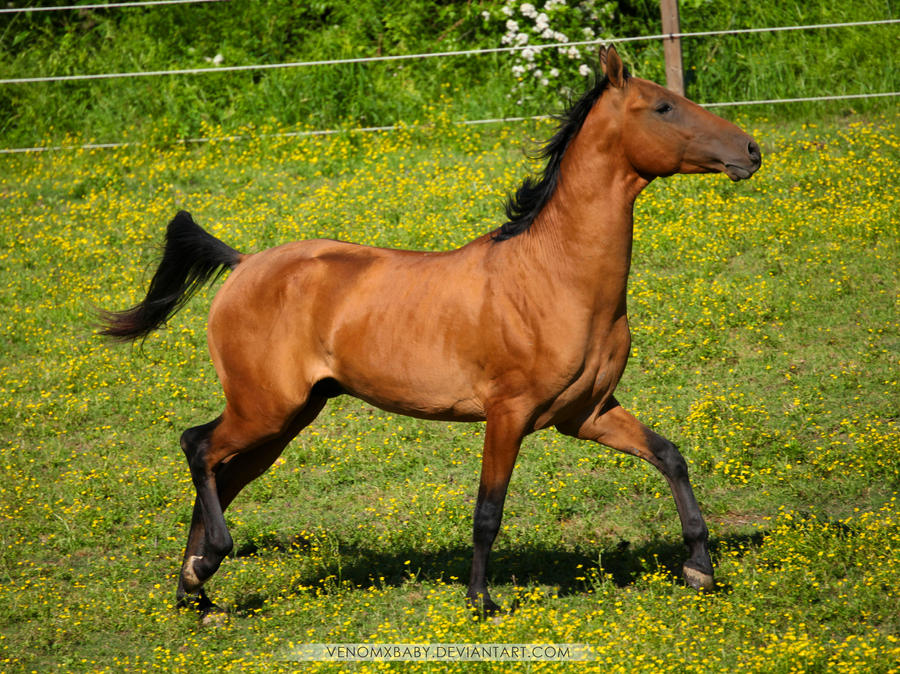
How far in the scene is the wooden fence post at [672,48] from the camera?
12.6m

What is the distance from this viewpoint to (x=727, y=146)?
5.29m

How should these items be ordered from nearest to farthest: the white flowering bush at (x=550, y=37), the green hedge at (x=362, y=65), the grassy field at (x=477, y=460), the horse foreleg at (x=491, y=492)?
the horse foreleg at (x=491, y=492) → the grassy field at (x=477, y=460) → the green hedge at (x=362, y=65) → the white flowering bush at (x=550, y=37)

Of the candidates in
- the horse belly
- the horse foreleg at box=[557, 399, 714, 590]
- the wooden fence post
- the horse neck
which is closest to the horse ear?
the horse neck

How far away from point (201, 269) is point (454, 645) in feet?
9.25

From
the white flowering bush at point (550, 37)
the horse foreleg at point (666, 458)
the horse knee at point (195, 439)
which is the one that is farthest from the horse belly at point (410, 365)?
the white flowering bush at point (550, 37)

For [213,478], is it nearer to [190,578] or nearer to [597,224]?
[190,578]

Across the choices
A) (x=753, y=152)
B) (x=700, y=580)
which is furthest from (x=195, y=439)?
(x=753, y=152)

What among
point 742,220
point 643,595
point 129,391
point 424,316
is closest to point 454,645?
point 643,595

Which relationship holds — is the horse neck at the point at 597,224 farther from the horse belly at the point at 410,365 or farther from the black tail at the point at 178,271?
the black tail at the point at 178,271

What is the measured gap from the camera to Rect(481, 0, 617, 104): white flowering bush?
13.8 m

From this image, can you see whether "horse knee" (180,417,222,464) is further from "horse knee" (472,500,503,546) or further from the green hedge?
the green hedge

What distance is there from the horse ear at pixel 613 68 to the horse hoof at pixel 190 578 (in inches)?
133

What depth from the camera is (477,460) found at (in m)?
8.02

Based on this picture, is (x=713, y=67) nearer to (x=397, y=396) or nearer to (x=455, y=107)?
(x=455, y=107)
